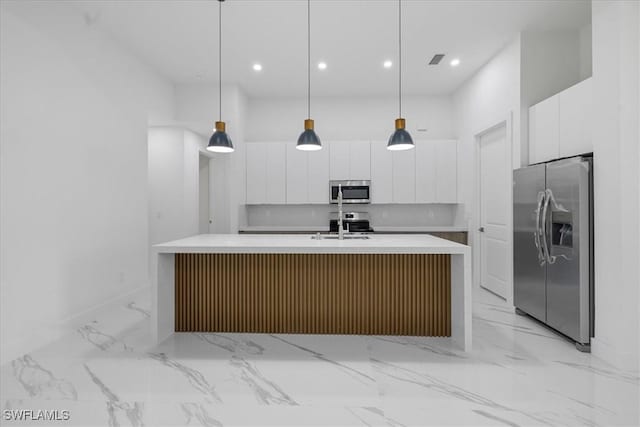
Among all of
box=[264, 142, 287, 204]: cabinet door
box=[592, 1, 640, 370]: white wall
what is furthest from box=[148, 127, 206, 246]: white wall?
box=[592, 1, 640, 370]: white wall

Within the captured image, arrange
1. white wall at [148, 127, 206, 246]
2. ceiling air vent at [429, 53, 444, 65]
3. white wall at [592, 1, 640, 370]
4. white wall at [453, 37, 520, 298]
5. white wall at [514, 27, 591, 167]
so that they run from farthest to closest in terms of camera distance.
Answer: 1. white wall at [148, 127, 206, 246]
2. ceiling air vent at [429, 53, 444, 65]
3. white wall at [453, 37, 520, 298]
4. white wall at [514, 27, 591, 167]
5. white wall at [592, 1, 640, 370]

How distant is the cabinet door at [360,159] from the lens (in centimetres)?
571

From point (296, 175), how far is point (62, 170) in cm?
318

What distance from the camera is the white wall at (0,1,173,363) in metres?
2.70

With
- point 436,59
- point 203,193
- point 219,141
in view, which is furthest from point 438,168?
point 203,193

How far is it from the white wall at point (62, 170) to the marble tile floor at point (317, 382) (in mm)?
491

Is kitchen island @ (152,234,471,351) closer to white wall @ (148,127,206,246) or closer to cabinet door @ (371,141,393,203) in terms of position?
white wall @ (148,127,206,246)

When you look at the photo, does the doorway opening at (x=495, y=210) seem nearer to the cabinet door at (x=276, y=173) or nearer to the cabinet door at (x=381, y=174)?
the cabinet door at (x=381, y=174)

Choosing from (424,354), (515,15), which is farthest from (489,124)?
(424,354)

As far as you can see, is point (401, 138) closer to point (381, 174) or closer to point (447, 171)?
point (381, 174)

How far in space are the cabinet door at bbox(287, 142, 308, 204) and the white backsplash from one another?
36 centimetres

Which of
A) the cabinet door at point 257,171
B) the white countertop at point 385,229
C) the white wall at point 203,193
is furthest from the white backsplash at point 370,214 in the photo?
the white wall at point 203,193

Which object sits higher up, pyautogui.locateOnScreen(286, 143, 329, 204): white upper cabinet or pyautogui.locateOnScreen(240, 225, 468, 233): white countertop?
pyautogui.locateOnScreen(286, 143, 329, 204): white upper cabinet

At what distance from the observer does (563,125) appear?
3238 mm
